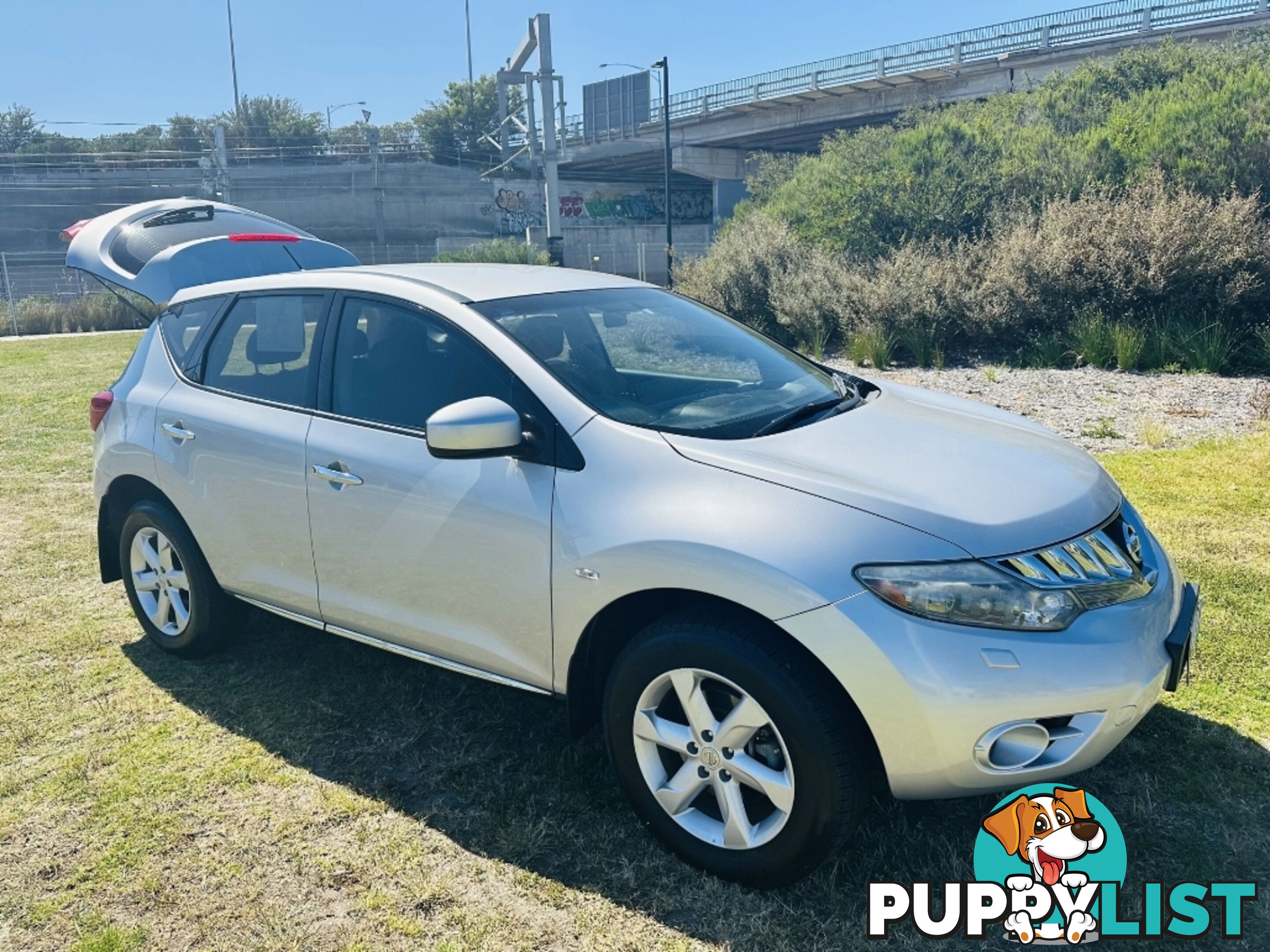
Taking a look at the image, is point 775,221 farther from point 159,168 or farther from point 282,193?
point 159,168

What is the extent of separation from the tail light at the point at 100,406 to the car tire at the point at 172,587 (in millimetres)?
479


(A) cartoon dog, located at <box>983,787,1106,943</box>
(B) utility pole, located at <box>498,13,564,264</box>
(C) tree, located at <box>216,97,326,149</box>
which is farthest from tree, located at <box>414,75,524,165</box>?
(A) cartoon dog, located at <box>983,787,1106,943</box>

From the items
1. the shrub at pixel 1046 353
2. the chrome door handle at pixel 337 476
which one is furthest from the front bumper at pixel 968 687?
the shrub at pixel 1046 353

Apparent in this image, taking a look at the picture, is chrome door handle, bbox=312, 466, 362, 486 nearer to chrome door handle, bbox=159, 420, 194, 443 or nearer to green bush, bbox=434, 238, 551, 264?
chrome door handle, bbox=159, 420, 194, 443

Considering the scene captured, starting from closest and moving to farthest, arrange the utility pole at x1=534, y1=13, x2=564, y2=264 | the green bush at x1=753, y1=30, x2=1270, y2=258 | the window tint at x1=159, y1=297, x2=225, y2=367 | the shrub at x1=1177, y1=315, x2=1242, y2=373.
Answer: the window tint at x1=159, y1=297, x2=225, y2=367 → the shrub at x1=1177, y1=315, x2=1242, y2=373 → the green bush at x1=753, y1=30, x2=1270, y2=258 → the utility pole at x1=534, y1=13, x2=564, y2=264

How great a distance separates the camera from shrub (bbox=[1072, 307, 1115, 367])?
11477mm

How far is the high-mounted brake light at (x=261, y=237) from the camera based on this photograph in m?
7.24

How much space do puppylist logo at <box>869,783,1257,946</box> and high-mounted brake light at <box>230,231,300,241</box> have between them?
20.8 ft

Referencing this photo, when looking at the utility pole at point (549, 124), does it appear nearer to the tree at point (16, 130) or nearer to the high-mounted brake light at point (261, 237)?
the high-mounted brake light at point (261, 237)

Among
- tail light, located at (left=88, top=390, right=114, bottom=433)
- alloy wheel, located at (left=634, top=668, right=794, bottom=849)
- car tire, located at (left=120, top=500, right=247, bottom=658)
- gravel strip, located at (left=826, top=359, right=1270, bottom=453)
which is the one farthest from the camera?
gravel strip, located at (left=826, top=359, right=1270, bottom=453)

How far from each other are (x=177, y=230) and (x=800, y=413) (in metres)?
5.80

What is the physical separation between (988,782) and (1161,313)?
11126 millimetres

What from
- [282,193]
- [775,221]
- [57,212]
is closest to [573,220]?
[282,193]

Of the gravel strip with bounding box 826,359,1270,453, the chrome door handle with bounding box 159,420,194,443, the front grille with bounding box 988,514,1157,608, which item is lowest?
the gravel strip with bounding box 826,359,1270,453
